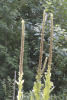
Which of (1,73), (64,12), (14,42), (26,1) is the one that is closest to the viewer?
(1,73)

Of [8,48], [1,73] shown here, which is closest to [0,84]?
[1,73]

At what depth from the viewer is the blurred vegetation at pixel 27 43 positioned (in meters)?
3.50

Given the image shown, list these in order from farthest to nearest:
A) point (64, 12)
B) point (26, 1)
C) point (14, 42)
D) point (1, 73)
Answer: point (26, 1)
point (64, 12)
point (14, 42)
point (1, 73)

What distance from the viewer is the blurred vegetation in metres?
3.50

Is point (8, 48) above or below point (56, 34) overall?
below

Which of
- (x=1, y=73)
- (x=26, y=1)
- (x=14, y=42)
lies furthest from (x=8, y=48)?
(x=26, y=1)

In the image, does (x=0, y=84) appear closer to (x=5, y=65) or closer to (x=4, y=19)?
(x=5, y=65)

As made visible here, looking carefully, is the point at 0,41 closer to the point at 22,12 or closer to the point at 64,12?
the point at 22,12

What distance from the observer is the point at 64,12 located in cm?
399

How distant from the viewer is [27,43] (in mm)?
3631

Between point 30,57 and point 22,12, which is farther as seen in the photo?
point 22,12

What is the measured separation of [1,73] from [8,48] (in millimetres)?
512

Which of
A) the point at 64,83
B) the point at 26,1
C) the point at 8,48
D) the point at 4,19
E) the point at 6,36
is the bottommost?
the point at 64,83

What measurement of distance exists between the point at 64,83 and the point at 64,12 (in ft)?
5.00
